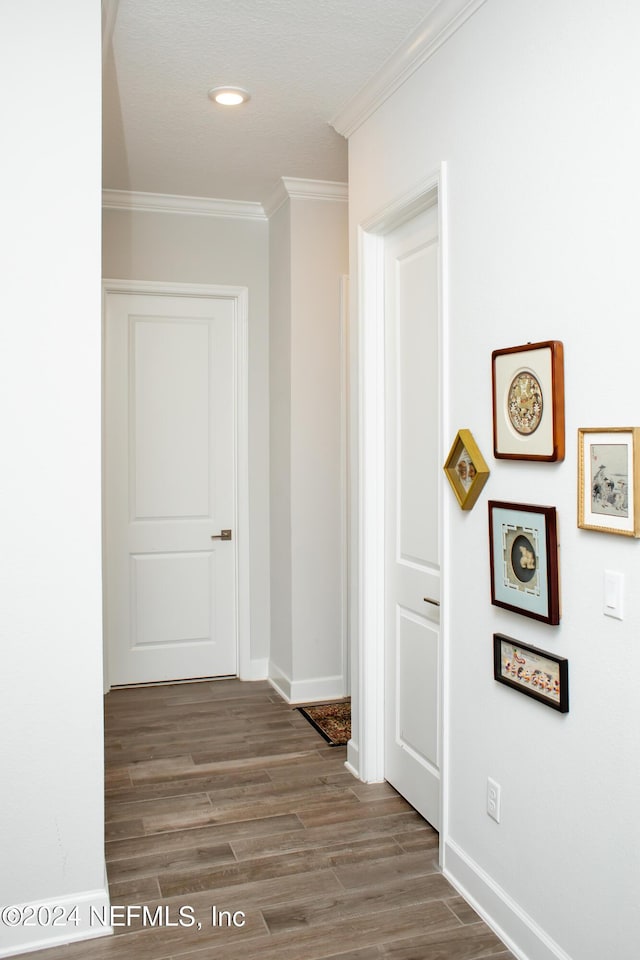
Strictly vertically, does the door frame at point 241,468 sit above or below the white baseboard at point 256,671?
above

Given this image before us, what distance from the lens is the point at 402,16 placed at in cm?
248

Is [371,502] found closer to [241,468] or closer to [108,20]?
[241,468]

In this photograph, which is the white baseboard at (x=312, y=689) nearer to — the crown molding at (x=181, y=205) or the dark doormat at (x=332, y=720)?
the dark doormat at (x=332, y=720)

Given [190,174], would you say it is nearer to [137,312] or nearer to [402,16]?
[137,312]

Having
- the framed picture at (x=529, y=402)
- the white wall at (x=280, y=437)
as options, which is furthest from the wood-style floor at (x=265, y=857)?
the framed picture at (x=529, y=402)

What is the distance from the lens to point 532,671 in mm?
1997

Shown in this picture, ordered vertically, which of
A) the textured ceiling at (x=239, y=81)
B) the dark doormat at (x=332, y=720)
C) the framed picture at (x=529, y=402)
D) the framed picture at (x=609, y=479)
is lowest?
the dark doormat at (x=332, y=720)

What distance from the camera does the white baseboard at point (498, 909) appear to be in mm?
1972

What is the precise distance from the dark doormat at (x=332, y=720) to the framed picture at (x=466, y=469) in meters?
1.68

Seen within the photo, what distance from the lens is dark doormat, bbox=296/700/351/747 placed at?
361cm

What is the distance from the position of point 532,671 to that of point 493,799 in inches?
18.0

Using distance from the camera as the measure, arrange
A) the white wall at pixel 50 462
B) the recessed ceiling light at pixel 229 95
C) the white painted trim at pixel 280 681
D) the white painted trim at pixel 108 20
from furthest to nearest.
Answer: the white painted trim at pixel 280 681 → the recessed ceiling light at pixel 229 95 → the white painted trim at pixel 108 20 → the white wall at pixel 50 462

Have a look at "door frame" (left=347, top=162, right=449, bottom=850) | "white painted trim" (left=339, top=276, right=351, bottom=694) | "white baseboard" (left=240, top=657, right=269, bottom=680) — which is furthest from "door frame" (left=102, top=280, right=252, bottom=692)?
"door frame" (left=347, top=162, right=449, bottom=850)

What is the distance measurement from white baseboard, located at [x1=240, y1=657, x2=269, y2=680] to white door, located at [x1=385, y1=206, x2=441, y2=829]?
5.21 feet
